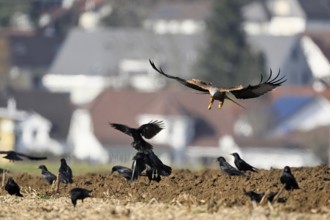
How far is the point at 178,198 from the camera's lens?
1811cm

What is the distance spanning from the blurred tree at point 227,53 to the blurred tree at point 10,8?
26703mm

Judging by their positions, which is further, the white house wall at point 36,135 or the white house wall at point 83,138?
the white house wall at point 83,138

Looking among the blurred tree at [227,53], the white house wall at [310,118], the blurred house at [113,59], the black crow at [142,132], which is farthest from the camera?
the blurred house at [113,59]

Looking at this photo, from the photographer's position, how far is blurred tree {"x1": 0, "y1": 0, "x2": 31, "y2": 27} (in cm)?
14888

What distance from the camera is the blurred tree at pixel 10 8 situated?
148875 millimetres

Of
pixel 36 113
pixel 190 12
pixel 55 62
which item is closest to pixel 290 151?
pixel 36 113

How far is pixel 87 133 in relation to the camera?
102812 mm

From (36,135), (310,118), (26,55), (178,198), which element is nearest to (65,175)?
(178,198)

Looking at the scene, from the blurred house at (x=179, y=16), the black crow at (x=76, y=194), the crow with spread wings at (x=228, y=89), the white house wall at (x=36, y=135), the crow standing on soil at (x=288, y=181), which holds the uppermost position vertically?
the blurred house at (x=179, y=16)

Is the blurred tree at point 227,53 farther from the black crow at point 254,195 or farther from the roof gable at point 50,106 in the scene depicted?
the black crow at point 254,195

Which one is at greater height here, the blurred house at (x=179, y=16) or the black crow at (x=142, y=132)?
the blurred house at (x=179, y=16)

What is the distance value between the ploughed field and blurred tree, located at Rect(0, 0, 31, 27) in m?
127

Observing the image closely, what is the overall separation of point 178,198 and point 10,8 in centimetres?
13232

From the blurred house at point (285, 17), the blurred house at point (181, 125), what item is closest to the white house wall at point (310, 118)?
the blurred house at point (181, 125)
